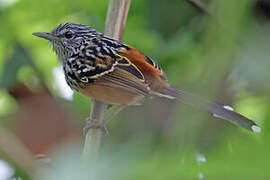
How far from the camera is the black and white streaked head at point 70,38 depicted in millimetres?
3713

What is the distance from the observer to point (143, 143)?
2.39 feet

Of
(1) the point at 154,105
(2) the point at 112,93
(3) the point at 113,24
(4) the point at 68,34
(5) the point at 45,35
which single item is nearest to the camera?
(1) the point at 154,105

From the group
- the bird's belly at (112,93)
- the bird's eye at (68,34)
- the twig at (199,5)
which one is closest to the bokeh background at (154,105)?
the twig at (199,5)

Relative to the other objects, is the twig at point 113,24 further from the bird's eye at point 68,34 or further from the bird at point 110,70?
the bird's eye at point 68,34

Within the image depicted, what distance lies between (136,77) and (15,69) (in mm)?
1136

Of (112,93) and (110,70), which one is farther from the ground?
(110,70)

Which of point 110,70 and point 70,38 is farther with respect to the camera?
point 70,38

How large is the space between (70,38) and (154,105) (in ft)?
6.66

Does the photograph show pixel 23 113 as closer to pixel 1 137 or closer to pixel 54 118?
pixel 54 118

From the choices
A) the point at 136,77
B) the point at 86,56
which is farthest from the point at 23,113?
the point at 86,56

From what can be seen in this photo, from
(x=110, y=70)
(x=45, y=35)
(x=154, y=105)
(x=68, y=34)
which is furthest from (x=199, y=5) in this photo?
(x=68, y=34)

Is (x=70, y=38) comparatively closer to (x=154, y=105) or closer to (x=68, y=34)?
(x=68, y=34)

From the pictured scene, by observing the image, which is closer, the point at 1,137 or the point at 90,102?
the point at 1,137

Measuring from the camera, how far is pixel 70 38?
4090 mm
